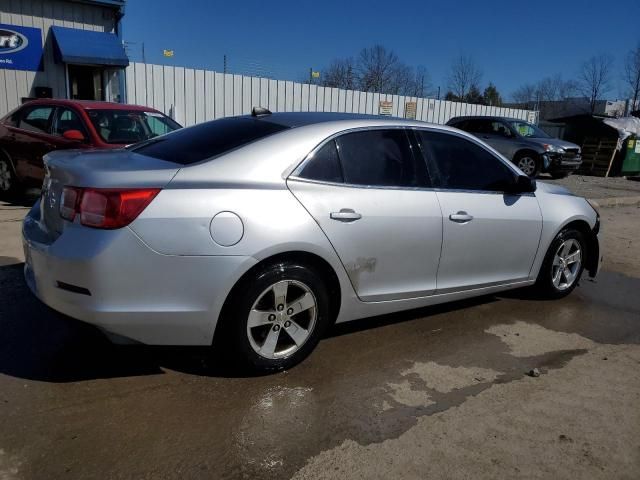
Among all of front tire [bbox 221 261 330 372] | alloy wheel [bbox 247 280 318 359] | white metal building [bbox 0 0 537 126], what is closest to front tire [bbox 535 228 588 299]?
front tire [bbox 221 261 330 372]

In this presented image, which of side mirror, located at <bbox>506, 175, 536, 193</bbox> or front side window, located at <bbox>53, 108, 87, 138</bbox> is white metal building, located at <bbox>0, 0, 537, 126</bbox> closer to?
front side window, located at <bbox>53, 108, 87, 138</bbox>

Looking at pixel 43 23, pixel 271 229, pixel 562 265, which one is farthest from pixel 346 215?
pixel 43 23

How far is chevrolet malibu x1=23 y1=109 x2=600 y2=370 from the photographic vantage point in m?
2.82

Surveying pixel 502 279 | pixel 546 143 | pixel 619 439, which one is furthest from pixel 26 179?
pixel 546 143

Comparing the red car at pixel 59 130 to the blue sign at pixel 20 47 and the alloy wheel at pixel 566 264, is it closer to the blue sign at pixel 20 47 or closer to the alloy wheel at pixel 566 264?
the blue sign at pixel 20 47

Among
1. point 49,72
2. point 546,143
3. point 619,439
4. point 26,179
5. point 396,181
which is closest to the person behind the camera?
point 619,439

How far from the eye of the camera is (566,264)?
5.05 meters

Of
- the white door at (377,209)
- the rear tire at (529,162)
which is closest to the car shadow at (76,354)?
the white door at (377,209)

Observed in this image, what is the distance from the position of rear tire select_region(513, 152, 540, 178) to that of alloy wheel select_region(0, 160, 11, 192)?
12668 millimetres

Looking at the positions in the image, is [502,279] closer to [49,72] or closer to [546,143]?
[49,72]

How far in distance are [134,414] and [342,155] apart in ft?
6.34

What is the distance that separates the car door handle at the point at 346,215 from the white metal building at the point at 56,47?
1048cm

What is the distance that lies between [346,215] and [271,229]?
1.80ft

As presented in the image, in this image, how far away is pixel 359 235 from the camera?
3424 millimetres
